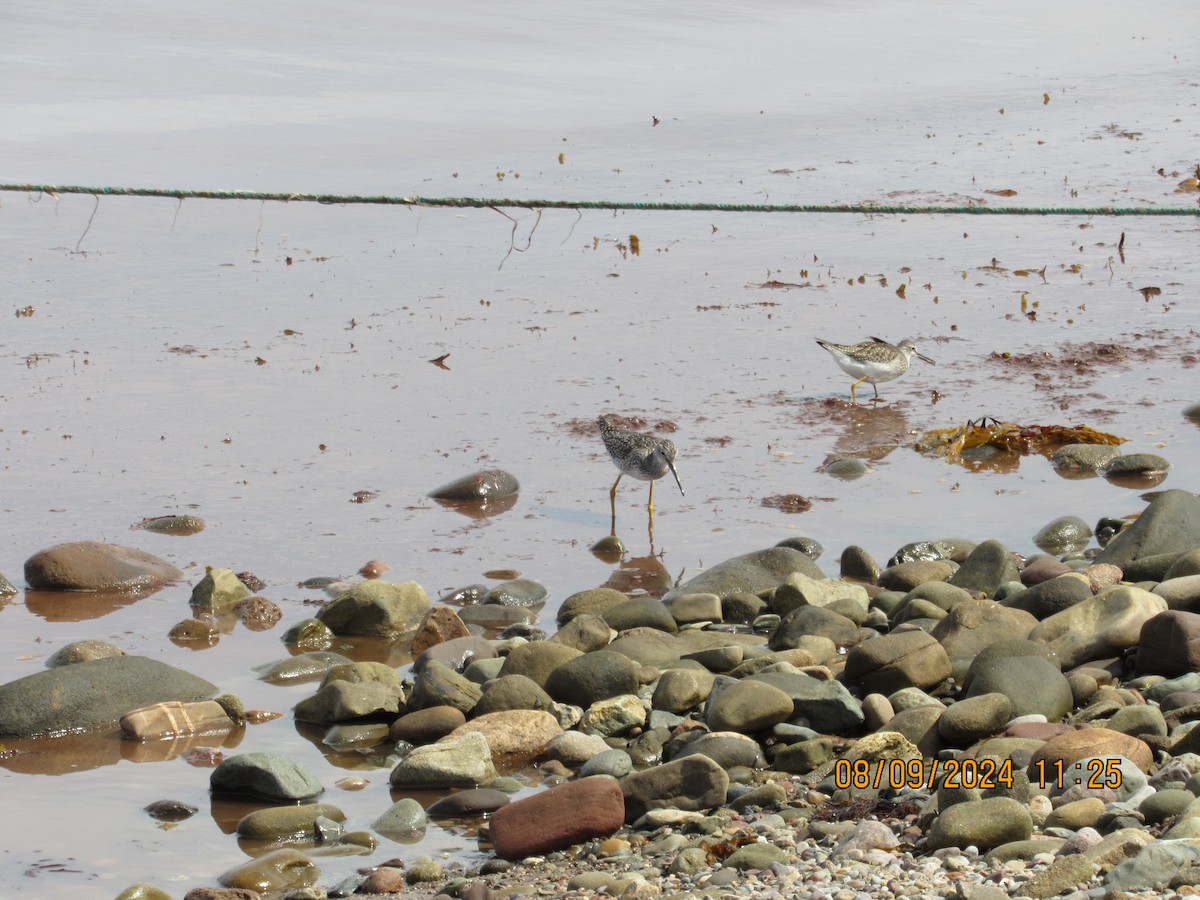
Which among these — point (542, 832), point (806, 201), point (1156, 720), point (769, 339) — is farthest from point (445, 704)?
point (806, 201)

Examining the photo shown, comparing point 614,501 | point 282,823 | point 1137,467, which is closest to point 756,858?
point 282,823

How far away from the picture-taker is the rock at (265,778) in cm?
651

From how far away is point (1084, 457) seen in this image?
427 inches

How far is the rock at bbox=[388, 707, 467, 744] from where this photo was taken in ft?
23.3

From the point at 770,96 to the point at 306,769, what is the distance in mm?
20772

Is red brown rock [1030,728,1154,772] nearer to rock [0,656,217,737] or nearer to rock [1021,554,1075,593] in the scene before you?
rock [1021,554,1075,593]

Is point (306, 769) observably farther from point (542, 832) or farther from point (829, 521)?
point (829, 521)

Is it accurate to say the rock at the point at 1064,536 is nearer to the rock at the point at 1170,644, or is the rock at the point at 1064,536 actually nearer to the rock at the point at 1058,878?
the rock at the point at 1170,644

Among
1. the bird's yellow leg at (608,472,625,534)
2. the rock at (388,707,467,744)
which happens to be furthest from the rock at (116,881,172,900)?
the bird's yellow leg at (608,472,625,534)

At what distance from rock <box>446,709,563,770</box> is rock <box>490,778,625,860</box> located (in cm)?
97

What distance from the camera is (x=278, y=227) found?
18812 millimetres

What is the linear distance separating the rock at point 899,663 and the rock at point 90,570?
4.30 meters

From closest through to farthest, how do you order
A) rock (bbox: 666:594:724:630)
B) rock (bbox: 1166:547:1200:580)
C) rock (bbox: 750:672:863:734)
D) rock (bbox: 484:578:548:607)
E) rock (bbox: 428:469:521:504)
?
rock (bbox: 750:672:863:734) < rock (bbox: 1166:547:1200:580) < rock (bbox: 666:594:724:630) < rock (bbox: 484:578:548:607) < rock (bbox: 428:469:521:504)
